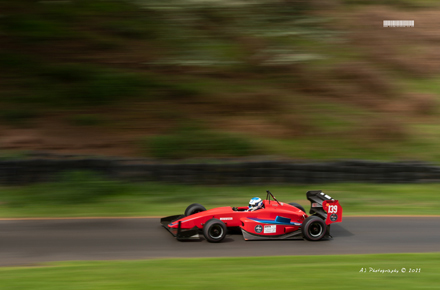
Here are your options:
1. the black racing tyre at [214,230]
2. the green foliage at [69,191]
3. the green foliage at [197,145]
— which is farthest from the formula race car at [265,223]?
the green foliage at [197,145]

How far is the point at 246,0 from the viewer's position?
1202 cm

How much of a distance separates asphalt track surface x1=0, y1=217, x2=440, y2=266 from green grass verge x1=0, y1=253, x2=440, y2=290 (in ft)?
1.53

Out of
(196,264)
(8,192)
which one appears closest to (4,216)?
(8,192)

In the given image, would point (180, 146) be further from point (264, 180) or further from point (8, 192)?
point (8, 192)

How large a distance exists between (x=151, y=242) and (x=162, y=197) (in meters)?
2.95

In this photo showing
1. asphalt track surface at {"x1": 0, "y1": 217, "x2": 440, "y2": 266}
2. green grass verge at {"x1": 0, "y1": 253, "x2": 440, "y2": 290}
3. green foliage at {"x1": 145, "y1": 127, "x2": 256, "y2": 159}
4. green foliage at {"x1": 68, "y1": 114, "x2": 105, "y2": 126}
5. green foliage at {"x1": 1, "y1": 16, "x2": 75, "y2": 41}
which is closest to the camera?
green grass verge at {"x1": 0, "y1": 253, "x2": 440, "y2": 290}

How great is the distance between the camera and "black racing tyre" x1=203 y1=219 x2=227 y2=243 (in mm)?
7523

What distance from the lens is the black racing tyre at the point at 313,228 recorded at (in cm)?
771

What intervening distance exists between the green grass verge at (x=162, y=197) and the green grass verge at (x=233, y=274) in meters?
3.16

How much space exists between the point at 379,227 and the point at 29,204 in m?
6.74

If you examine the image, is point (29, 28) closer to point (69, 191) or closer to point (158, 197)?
point (69, 191)

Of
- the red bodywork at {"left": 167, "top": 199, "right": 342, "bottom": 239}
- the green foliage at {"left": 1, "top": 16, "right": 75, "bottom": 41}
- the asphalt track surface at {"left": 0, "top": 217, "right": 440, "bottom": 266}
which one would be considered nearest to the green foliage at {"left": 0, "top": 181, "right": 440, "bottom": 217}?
the asphalt track surface at {"left": 0, "top": 217, "right": 440, "bottom": 266}

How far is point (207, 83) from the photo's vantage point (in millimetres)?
17578

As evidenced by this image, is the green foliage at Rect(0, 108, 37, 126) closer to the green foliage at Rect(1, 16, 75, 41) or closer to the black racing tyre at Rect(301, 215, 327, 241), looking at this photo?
the green foliage at Rect(1, 16, 75, 41)
